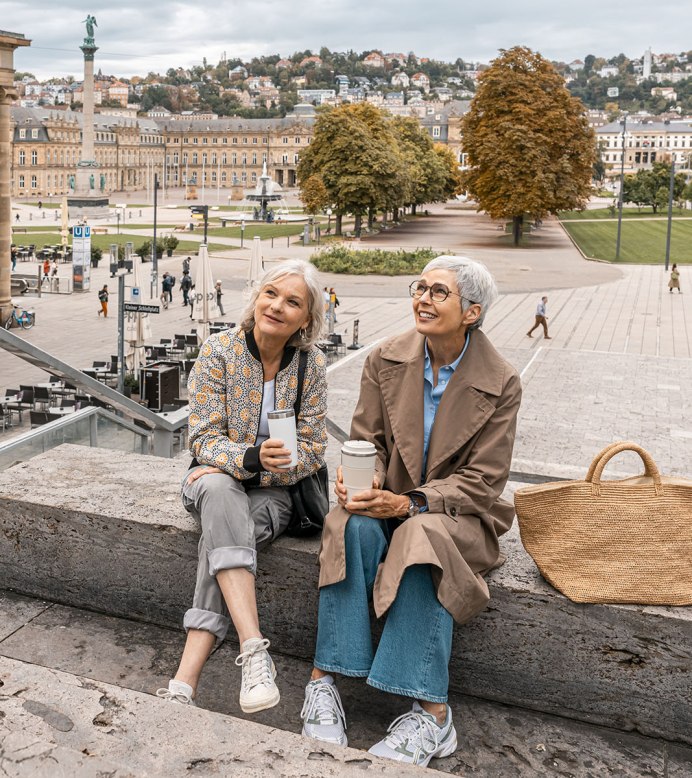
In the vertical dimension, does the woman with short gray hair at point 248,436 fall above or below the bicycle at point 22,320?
above

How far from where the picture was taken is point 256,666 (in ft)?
9.34

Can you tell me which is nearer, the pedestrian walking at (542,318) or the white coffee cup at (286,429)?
the white coffee cup at (286,429)

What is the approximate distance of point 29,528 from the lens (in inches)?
145

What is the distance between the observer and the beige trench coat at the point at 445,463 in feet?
9.44

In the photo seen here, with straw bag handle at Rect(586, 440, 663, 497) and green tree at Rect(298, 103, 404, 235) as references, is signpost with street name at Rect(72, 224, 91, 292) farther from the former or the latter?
straw bag handle at Rect(586, 440, 663, 497)

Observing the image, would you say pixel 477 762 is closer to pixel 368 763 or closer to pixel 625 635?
pixel 625 635

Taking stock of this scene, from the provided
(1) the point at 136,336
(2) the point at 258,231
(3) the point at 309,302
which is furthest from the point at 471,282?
(2) the point at 258,231

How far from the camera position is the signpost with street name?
32.8 metres

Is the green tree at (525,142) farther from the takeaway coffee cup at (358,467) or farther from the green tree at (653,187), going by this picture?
the takeaway coffee cup at (358,467)

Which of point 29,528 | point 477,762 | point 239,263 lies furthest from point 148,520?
point 239,263

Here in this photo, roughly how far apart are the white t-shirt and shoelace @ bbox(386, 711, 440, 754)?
1.08 metres

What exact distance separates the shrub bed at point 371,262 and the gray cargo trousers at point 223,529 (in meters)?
35.5

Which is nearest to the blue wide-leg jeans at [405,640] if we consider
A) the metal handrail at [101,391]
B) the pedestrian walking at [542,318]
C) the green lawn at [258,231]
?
the metal handrail at [101,391]

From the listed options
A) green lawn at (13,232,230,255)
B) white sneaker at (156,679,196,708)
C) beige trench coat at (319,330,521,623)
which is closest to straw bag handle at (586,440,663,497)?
beige trench coat at (319,330,521,623)
